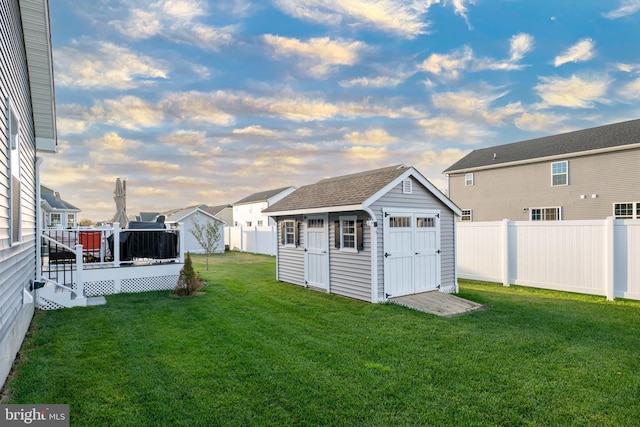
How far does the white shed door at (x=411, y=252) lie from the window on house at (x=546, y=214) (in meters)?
12.4

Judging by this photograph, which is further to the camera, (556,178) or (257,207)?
(257,207)

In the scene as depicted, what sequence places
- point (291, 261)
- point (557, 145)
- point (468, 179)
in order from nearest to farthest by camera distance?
point (291, 261) < point (557, 145) < point (468, 179)

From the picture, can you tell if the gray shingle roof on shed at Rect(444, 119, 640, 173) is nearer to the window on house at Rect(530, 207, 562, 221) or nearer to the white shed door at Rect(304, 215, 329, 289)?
the window on house at Rect(530, 207, 562, 221)

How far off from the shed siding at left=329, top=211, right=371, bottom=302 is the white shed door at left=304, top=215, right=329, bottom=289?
19 centimetres

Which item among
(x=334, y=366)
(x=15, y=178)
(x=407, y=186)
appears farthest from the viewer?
(x=407, y=186)

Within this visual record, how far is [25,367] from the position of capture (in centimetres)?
405

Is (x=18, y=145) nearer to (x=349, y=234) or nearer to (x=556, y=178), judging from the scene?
(x=349, y=234)

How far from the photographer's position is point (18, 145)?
5.41m

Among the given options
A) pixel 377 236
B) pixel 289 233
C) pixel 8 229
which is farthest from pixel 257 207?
pixel 8 229

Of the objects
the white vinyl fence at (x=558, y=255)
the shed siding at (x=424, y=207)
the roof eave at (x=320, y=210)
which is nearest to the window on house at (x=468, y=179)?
the white vinyl fence at (x=558, y=255)

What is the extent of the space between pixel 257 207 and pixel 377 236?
86.4 feet

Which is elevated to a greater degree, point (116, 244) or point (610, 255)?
point (116, 244)

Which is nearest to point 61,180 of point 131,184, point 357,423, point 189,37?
point 131,184

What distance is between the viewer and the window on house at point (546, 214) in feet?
57.9
